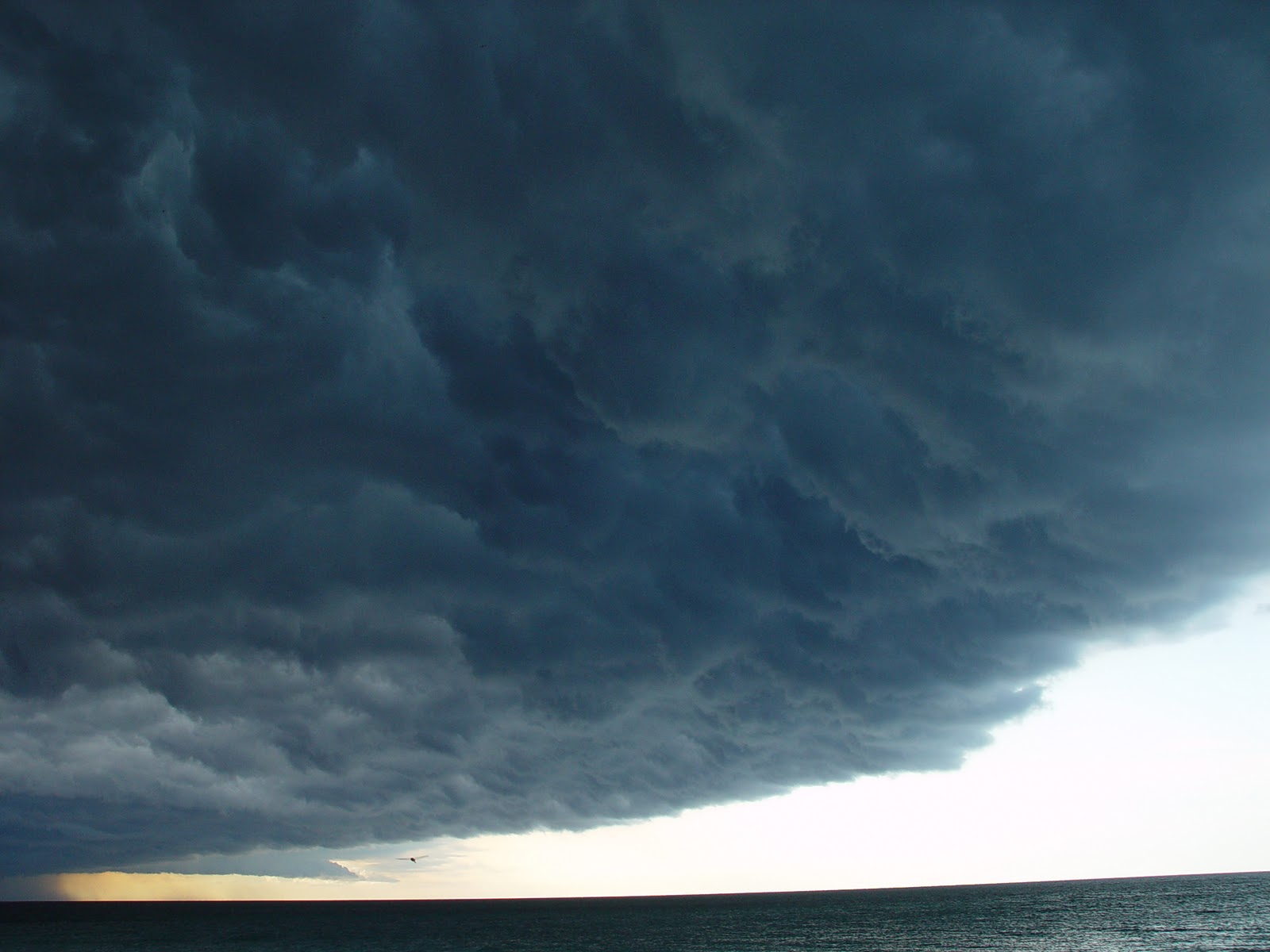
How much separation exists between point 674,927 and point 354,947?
7489 cm

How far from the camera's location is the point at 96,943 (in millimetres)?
170250

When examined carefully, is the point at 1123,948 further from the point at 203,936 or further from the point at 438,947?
the point at 203,936

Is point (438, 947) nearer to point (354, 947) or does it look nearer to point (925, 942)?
point (354, 947)

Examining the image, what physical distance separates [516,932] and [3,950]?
96.2 metres

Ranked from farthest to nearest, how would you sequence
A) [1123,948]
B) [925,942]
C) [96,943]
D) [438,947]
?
1. [96,943]
2. [438,947]
3. [925,942]
4. [1123,948]

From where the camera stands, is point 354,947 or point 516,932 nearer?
point 354,947

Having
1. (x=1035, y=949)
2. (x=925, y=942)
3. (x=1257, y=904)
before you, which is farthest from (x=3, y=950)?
(x=1257, y=904)

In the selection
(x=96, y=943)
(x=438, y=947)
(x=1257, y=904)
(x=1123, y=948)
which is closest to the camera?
(x=1123, y=948)

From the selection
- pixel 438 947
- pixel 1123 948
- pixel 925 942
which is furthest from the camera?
pixel 438 947

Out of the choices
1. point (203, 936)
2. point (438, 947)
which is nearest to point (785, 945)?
point (438, 947)

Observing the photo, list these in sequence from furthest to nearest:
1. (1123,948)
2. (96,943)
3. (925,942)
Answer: (96,943), (925,942), (1123,948)

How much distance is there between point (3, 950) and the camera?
155 metres

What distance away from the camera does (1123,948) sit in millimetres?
115438

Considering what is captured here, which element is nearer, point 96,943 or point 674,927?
point 96,943
